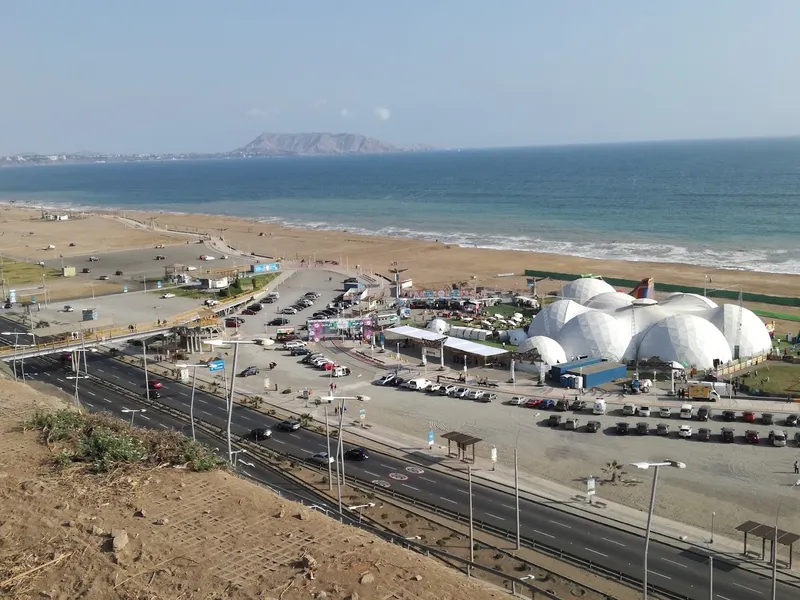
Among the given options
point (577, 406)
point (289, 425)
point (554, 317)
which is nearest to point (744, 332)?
point (554, 317)

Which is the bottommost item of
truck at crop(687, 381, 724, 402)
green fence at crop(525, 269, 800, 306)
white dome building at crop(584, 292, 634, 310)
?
truck at crop(687, 381, 724, 402)

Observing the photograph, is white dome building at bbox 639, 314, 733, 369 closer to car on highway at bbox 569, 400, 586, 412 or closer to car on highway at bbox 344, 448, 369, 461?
car on highway at bbox 569, 400, 586, 412

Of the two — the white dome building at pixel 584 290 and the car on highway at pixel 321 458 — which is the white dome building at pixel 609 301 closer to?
the white dome building at pixel 584 290

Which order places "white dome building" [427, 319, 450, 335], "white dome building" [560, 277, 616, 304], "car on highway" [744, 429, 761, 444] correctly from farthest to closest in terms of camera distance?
1. "white dome building" [560, 277, 616, 304]
2. "white dome building" [427, 319, 450, 335]
3. "car on highway" [744, 429, 761, 444]

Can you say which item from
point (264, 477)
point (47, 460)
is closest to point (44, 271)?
point (264, 477)

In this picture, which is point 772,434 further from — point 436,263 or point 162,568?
point 436,263

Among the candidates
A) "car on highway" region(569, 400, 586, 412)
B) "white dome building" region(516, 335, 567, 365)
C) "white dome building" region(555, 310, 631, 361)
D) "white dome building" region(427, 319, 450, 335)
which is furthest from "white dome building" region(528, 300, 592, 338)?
"car on highway" region(569, 400, 586, 412)

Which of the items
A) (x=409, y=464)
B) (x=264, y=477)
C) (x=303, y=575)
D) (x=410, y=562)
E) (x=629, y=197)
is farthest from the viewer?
(x=629, y=197)

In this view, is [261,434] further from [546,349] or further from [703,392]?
[703,392]
